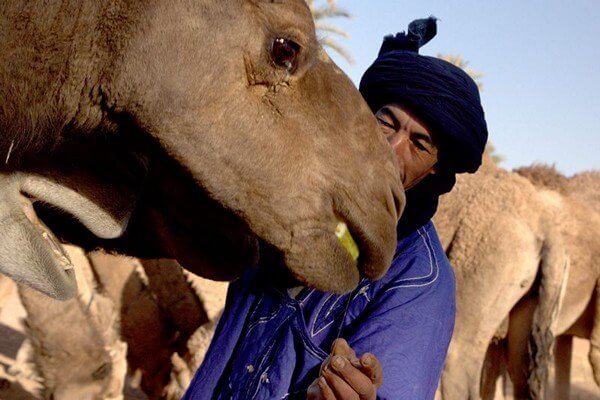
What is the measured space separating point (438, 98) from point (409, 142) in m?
0.17

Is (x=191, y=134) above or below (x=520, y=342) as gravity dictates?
above

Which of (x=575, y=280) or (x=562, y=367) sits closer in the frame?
(x=575, y=280)

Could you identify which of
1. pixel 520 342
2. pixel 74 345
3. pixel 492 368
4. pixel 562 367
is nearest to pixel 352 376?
pixel 74 345

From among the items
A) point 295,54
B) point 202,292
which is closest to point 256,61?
point 295,54

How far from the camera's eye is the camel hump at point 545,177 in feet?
25.8

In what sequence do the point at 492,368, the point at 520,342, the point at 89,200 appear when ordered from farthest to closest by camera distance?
1. the point at 492,368
2. the point at 520,342
3. the point at 89,200

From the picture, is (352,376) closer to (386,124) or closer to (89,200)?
(89,200)

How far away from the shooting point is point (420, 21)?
294cm

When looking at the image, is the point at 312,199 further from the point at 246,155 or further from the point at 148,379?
the point at 148,379

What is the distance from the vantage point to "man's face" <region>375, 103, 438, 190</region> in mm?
2631

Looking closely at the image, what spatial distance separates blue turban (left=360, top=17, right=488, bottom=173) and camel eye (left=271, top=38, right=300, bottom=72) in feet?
2.52

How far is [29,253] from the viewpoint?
207 cm

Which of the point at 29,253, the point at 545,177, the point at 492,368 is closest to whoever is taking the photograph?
the point at 29,253

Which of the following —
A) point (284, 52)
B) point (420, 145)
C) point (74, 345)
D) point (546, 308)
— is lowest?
point (74, 345)
